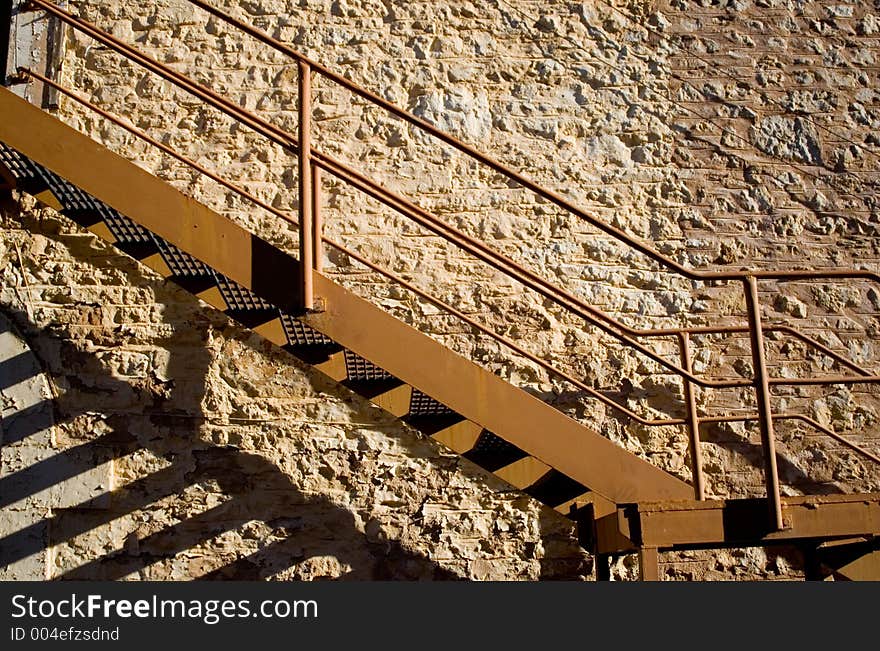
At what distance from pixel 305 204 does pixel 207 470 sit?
7.82 feet

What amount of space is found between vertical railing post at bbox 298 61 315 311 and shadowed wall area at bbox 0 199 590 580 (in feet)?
6.69

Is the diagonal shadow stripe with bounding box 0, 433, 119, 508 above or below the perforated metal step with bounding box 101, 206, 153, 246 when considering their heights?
below

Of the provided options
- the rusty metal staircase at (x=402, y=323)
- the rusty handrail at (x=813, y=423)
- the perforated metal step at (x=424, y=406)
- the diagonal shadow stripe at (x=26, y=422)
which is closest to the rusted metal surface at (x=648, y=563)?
the rusty metal staircase at (x=402, y=323)

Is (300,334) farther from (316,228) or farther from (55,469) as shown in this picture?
(55,469)

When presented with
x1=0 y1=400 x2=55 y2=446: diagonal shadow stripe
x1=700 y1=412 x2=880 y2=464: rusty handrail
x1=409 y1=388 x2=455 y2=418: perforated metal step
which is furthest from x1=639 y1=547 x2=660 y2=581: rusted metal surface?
x1=0 y1=400 x2=55 y2=446: diagonal shadow stripe

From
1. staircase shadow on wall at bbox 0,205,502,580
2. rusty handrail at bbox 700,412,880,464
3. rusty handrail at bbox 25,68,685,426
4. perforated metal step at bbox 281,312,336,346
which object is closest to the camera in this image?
perforated metal step at bbox 281,312,336,346

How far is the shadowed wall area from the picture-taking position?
6355mm

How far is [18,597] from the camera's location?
538 cm

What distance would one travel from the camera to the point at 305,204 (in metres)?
4.82

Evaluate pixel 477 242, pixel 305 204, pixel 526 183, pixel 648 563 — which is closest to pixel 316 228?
pixel 305 204

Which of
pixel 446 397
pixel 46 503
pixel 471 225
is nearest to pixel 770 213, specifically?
pixel 471 225

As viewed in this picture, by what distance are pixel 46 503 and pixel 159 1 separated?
361 centimetres

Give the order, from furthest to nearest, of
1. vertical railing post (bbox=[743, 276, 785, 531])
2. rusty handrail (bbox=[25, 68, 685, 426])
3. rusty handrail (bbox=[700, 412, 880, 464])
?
rusty handrail (bbox=[700, 412, 880, 464]) < rusty handrail (bbox=[25, 68, 685, 426]) < vertical railing post (bbox=[743, 276, 785, 531])

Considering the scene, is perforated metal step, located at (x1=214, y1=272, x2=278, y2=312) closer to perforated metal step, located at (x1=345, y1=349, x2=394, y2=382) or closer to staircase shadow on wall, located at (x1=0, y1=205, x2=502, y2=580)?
perforated metal step, located at (x1=345, y1=349, x2=394, y2=382)
